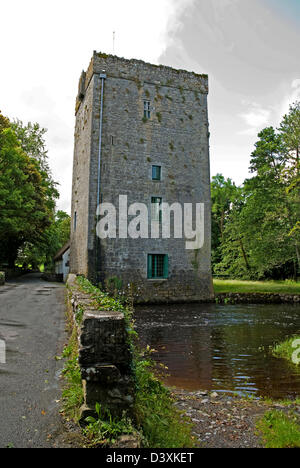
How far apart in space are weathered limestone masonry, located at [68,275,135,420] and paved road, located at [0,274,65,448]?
0.58m

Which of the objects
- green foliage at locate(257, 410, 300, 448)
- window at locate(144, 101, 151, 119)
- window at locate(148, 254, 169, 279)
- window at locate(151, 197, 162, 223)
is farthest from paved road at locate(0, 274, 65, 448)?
window at locate(144, 101, 151, 119)

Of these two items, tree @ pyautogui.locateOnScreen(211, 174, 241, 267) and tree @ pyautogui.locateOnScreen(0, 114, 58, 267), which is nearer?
tree @ pyautogui.locateOnScreen(0, 114, 58, 267)

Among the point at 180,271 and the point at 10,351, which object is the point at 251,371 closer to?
the point at 10,351

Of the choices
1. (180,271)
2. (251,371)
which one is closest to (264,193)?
(180,271)

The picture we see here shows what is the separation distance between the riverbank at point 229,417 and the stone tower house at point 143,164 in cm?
1442

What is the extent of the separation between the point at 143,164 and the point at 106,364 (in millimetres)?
18364

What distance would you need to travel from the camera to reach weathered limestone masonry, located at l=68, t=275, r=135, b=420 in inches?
143

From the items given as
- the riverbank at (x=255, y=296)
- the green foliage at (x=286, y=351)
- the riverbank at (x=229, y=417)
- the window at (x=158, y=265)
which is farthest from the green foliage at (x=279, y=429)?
the riverbank at (x=255, y=296)

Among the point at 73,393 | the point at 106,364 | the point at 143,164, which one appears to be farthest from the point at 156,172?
the point at 106,364

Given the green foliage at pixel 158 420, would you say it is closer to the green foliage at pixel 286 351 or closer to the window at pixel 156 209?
the green foliage at pixel 286 351

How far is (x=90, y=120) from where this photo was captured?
20516mm

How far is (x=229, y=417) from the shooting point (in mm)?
4672

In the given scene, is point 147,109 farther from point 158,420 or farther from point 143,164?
point 158,420

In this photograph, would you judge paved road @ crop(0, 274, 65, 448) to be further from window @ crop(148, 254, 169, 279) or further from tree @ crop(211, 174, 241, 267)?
tree @ crop(211, 174, 241, 267)
